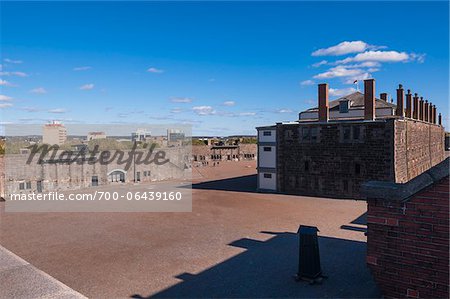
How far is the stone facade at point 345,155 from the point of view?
21188 millimetres

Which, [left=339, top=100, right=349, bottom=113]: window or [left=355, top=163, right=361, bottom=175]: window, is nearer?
[left=355, top=163, right=361, bottom=175]: window

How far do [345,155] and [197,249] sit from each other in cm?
1435

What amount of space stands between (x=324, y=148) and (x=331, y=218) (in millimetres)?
7651

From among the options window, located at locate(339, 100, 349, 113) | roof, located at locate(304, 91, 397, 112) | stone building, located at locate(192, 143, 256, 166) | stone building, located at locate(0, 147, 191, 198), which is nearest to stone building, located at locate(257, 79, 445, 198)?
roof, located at locate(304, 91, 397, 112)

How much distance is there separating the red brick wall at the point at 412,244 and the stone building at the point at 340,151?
705 inches

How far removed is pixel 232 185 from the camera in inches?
1188

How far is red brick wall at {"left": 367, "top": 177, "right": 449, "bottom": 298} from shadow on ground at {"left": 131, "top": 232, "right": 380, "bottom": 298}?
3.18m

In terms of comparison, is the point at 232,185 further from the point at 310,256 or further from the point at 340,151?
the point at 310,256

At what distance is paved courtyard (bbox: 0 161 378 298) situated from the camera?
8.95 metres

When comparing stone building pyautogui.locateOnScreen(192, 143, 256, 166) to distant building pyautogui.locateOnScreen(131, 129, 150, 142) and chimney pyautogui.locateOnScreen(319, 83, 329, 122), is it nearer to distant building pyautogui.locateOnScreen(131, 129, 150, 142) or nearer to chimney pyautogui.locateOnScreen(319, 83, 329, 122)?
distant building pyautogui.locateOnScreen(131, 129, 150, 142)

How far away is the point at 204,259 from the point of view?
11164 millimetres

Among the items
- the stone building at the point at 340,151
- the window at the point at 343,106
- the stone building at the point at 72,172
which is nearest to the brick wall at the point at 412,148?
the stone building at the point at 340,151

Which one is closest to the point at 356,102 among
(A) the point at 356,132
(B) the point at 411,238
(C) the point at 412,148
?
(C) the point at 412,148

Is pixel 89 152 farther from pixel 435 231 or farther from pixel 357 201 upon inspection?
pixel 435 231
